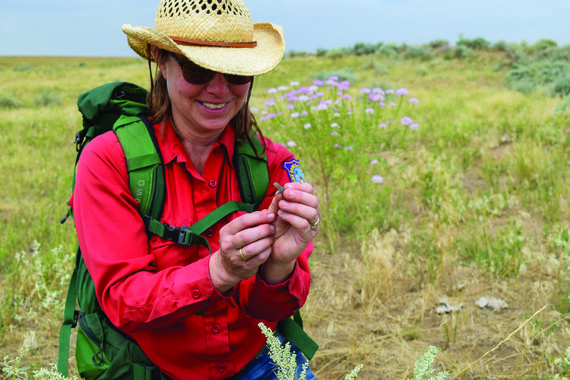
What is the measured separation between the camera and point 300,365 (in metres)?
2.05

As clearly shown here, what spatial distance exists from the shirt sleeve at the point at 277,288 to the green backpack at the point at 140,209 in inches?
2.8

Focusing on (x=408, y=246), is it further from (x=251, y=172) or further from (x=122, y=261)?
(x=122, y=261)

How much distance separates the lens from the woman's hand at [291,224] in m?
1.48

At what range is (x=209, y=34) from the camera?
1755mm

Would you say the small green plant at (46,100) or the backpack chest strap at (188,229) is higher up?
the backpack chest strap at (188,229)

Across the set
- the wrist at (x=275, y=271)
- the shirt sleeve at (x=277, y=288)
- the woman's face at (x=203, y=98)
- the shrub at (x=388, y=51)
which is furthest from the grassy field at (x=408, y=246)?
the shrub at (x=388, y=51)

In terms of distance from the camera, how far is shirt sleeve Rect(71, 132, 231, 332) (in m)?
1.53

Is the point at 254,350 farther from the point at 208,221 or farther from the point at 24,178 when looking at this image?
the point at 24,178

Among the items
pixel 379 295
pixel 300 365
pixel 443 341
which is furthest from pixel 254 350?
pixel 379 295

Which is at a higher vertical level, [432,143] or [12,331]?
[432,143]

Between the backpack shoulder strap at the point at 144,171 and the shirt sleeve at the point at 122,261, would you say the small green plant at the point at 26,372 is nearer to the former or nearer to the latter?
the shirt sleeve at the point at 122,261

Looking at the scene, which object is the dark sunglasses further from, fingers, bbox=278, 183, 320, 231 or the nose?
fingers, bbox=278, 183, 320, 231

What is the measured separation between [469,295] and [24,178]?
18.1 feet

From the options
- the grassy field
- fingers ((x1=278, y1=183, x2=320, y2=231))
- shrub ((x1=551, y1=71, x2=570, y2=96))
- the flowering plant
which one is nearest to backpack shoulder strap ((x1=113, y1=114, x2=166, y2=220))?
fingers ((x1=278, y1=183, x2=320, y2=231))
